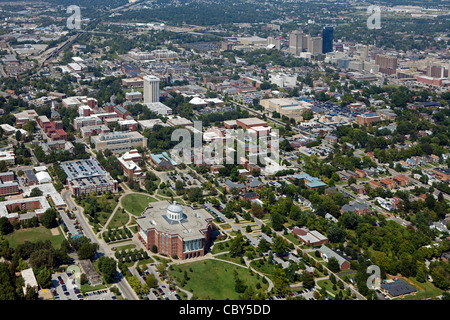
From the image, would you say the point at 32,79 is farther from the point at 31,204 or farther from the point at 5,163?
the point at 31,204

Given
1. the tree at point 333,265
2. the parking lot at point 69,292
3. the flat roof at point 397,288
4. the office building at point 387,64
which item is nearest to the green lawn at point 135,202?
the parking lot at point 69,292

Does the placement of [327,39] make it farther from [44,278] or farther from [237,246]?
[44,278]

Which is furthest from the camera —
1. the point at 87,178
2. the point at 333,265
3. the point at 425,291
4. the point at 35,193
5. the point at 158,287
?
the point at 87,178

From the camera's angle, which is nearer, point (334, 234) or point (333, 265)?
point (333, 265)

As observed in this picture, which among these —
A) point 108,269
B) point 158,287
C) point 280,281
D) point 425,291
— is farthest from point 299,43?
point 108,269
